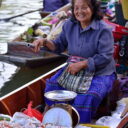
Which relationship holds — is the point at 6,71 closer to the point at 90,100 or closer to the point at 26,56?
the point at 26,56

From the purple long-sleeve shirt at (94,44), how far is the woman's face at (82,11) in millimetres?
85

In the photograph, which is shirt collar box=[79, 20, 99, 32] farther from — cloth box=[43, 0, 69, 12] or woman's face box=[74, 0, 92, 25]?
cloth box=[43, 0, 69, 12]

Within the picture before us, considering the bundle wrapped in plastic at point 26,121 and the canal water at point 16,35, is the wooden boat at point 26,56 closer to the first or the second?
the canal water at point 16,35

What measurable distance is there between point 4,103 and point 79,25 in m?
1.01

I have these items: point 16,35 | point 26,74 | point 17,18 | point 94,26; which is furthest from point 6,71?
point 17,18

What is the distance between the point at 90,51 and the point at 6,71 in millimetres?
2982

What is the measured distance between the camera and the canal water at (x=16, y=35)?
6000 millimetres

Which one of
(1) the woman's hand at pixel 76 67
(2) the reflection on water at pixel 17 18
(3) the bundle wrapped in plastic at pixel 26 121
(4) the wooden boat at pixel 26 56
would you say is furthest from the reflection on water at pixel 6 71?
(3) the bundle wrapped in plastic at pixel 26 121

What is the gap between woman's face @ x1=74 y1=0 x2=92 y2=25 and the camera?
359 centimetres

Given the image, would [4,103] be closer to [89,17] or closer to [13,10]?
[89,17]

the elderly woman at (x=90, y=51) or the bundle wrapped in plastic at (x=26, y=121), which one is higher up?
the elderly woman at (x=90, y=51)

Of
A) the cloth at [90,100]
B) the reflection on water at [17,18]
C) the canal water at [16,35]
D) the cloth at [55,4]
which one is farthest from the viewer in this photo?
the reflection on water at [17,18]

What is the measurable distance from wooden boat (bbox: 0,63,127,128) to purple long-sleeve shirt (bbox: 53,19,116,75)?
31 centimetres

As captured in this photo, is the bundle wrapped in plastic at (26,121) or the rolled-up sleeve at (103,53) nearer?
the bundle wrapped in plastic at (26,121)
